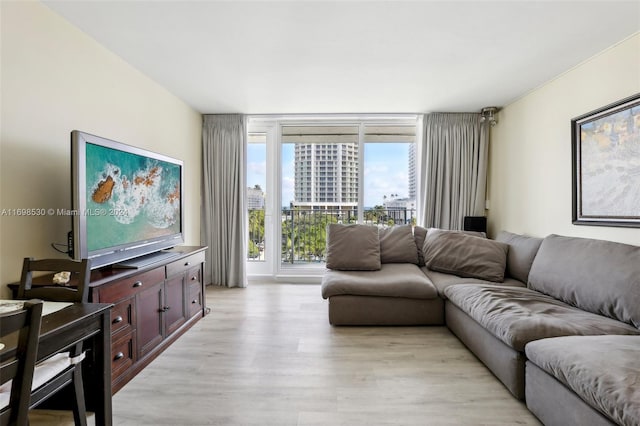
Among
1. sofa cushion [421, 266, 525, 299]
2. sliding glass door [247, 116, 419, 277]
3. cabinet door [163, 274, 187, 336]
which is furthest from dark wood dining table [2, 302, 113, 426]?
sliding glass door [247, 116, 419, 277]

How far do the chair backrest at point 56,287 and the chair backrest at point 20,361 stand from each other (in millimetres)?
498

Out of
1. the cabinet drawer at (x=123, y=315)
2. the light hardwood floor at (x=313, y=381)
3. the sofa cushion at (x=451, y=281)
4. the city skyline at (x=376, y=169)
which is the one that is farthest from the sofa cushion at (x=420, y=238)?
the cabinet drawer at (x=123, y=315)

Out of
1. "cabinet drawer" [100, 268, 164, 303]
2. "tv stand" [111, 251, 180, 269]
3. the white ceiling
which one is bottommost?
"cabinet drawer" [100, 268, 164, 303]

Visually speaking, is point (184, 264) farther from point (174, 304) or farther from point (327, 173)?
point (327, 173)

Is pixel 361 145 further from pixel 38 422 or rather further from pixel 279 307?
pixel 38 422

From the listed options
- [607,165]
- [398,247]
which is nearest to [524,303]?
[607,165]

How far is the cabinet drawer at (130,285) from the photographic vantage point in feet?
5.95

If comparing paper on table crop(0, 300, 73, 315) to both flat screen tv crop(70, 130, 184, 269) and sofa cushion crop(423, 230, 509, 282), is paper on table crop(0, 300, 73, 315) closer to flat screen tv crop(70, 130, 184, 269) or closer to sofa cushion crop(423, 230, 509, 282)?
flat screen tv crop(70, 130, 184, 269)

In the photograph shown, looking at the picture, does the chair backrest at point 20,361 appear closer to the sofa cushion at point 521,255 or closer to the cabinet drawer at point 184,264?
the cabinet drawer at point 184,264

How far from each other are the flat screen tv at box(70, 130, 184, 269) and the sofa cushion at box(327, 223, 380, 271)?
1684 mm

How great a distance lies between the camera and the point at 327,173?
178 inches

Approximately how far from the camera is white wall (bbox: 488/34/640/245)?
2340 mm

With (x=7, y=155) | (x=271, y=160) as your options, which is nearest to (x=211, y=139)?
(x=271, y=160)

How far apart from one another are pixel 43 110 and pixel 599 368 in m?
3.28
